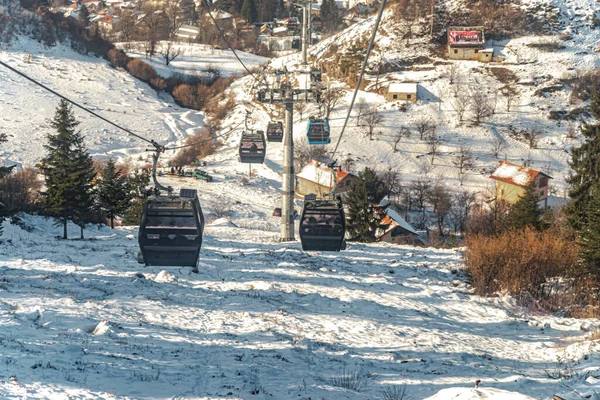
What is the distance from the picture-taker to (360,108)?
64562 mm

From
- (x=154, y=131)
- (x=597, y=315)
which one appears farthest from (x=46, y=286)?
(x=154, y=131)

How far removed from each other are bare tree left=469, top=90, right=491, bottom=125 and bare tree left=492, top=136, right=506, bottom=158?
146 inches

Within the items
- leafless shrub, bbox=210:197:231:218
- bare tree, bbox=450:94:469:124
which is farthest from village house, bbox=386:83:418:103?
leafless shrub, bbox=210:197:231:218

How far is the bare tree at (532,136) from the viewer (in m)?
56.6

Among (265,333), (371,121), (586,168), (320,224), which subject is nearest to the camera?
(265,333)

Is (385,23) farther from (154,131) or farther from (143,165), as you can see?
(143,165)

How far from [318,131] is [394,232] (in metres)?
17.5

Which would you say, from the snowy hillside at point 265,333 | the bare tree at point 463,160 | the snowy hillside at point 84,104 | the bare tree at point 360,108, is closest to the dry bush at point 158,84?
the snowy hillside at point 84,104

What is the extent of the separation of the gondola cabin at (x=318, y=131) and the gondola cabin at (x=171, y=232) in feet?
46.3

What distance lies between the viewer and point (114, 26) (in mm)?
126438

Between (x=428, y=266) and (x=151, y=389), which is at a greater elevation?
(x=151, y=389)

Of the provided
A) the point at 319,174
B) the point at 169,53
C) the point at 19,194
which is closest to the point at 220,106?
the point at 169,53

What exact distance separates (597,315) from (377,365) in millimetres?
7328

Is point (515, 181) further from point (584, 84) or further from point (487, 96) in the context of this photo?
point (584, 84)
